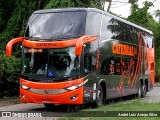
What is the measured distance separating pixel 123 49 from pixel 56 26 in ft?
17.4

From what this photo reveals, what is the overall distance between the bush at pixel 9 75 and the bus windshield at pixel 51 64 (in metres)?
4.24

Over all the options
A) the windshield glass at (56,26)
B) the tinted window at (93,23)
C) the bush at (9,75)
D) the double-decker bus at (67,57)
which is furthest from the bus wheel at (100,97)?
the bush at (9,75)

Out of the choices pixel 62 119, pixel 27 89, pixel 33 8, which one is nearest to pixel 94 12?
pixel 27 89

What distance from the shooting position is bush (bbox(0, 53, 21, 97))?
19672 mm

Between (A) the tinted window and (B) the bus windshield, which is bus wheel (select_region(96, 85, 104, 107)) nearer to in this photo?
(B) the bus windshield

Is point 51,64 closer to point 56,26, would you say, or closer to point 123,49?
point 56,26

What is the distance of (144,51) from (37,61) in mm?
10428

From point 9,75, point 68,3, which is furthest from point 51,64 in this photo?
point 68,3

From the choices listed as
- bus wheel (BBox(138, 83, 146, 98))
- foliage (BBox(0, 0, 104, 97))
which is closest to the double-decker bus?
foliage (BBox(0, 0, 104, 97))

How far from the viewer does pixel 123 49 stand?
1995cm

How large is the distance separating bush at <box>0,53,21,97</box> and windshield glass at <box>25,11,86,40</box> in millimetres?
4029

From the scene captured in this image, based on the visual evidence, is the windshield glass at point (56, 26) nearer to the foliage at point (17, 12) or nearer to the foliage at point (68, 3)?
the foliage at point (17, 12)

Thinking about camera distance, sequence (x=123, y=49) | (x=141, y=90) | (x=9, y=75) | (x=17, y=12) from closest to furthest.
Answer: (x=123, y=49) < (x=9, y=75) < (x=141, y=90) < (x=17, y=12)

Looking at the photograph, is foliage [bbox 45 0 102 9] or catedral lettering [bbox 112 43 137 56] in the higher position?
foliage [bbox 45 0 102 9]
